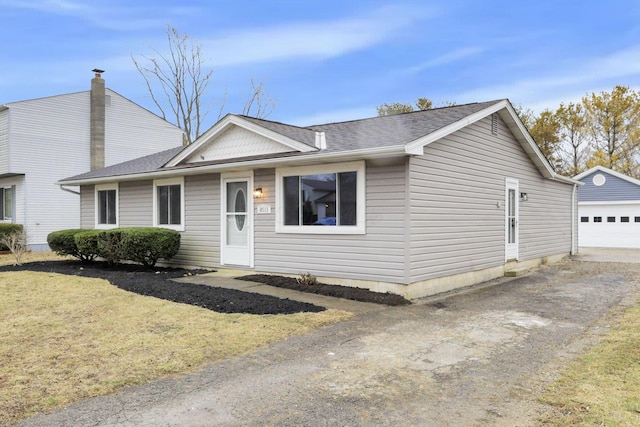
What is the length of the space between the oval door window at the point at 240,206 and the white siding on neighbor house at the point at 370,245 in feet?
3.69

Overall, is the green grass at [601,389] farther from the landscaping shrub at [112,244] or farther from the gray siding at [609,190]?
the gray siding at [609,190]

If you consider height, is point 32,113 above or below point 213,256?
above

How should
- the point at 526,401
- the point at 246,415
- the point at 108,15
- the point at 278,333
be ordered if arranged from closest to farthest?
the point at 246,415 → the point at 526,401 → the point at 278,333 → the point at 108,15

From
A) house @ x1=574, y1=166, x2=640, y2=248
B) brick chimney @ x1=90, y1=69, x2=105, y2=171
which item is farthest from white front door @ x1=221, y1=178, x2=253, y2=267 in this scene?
house @ x1=574, y1=166, x2=640, y2=248

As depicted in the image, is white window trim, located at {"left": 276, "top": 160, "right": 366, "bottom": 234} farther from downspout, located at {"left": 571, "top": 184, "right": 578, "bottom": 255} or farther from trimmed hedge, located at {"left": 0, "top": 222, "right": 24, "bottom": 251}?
trimmed hedge, located at {"left": 0, "top": 222, "right": 24, "bottom": 251}

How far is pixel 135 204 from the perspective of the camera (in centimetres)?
1342

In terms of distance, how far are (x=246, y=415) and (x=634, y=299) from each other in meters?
7.61

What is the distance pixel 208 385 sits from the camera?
4.06m

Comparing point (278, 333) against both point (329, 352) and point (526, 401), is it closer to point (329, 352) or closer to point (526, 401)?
point (329, 352)

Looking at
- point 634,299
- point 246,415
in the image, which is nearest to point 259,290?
point 246,415

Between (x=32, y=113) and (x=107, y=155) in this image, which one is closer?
(x=32, y=113)

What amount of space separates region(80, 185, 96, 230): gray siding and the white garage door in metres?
20.5

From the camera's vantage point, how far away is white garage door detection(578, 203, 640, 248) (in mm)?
20594

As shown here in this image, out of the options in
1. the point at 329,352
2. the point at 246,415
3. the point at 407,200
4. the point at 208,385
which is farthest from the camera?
the point at 407,200
